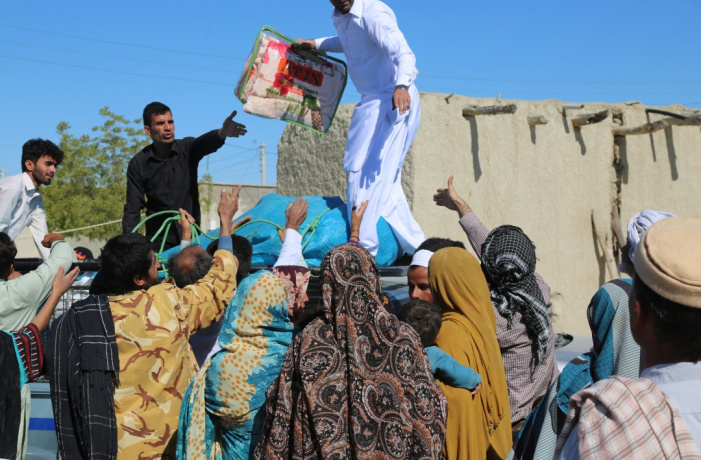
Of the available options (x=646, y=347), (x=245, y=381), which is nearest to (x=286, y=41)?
(x=245, y=381)

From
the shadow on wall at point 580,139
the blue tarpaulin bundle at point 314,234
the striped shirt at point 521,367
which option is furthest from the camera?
the shadow on wall at point 580,139

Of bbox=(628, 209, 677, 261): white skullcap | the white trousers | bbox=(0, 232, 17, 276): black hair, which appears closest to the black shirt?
the white trousers

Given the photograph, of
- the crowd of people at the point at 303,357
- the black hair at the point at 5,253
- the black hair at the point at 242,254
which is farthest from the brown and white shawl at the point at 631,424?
the black hair at the point at 242,254

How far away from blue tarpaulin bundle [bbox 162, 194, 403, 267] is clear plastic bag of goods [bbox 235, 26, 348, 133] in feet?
2.23

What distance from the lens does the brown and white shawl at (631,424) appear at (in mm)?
1570

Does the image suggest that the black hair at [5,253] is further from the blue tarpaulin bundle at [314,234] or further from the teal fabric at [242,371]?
the blue tarpaulin bundle at [314,234]

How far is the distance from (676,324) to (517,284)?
1.79m

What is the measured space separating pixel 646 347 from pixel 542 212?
394 inches

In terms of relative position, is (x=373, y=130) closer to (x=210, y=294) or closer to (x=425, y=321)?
(x=210, y=294)

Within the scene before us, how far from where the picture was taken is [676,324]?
1.68 meters

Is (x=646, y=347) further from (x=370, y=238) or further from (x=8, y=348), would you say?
(x=370, y=238)

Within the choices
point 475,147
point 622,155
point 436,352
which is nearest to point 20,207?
point 436,352

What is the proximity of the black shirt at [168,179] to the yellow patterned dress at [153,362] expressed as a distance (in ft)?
7.46

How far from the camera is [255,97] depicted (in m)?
5.71
